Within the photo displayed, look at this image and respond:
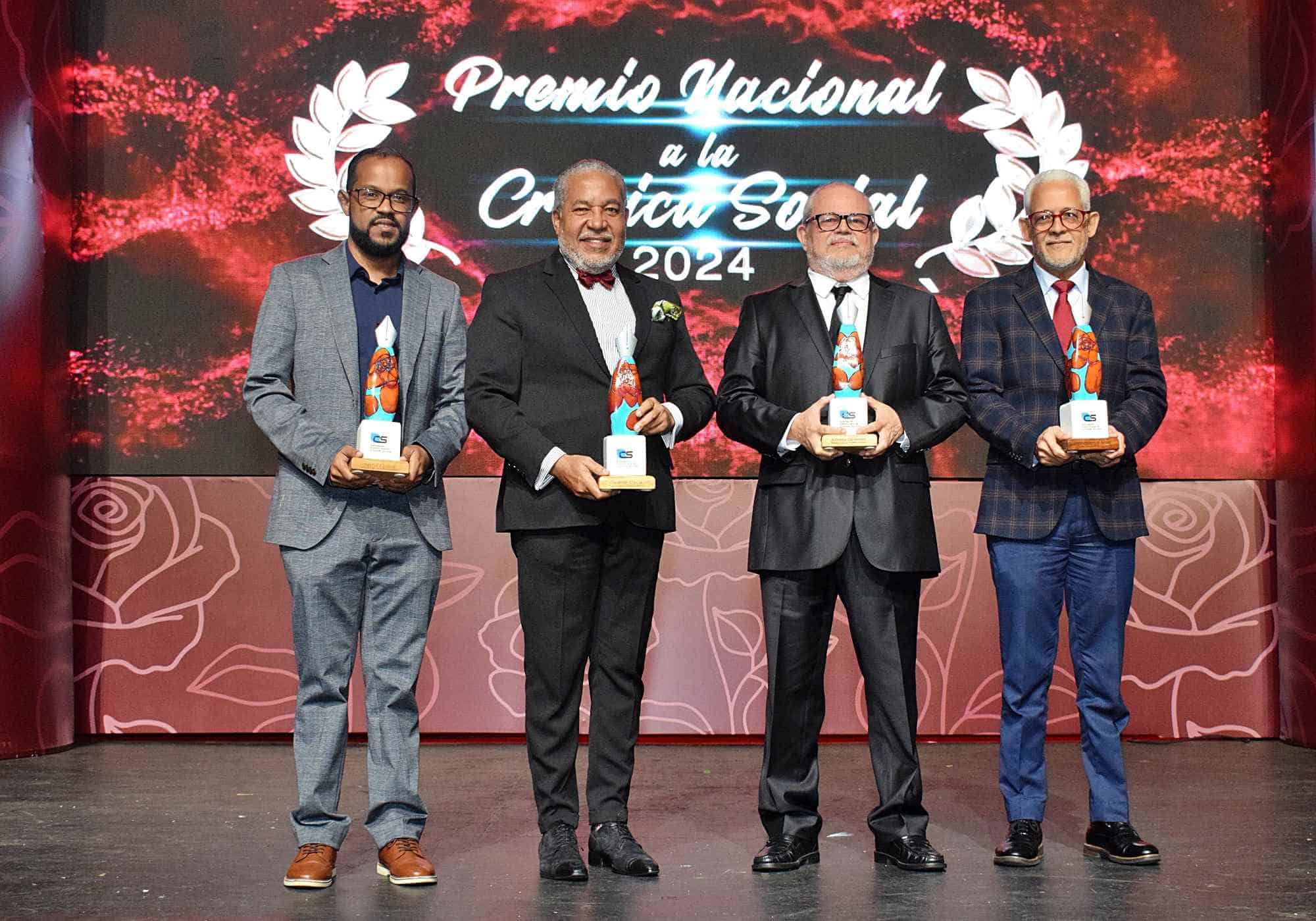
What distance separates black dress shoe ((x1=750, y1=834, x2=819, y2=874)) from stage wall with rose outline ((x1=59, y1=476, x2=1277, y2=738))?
2.26 metres

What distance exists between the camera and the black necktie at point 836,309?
3.53 metres

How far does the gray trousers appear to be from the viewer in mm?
3303

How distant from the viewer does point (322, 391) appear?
3.38m

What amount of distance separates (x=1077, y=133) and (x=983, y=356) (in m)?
2.74

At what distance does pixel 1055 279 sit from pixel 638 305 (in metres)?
1.20

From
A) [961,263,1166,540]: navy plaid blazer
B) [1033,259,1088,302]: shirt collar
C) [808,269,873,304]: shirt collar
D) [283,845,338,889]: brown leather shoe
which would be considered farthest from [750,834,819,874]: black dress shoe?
[1033,259,1088,302]: shirt collar

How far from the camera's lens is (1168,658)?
5.73m

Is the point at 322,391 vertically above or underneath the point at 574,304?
underneath

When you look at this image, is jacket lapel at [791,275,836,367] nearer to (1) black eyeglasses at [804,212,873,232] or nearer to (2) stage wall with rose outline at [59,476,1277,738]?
(1) black eyeglasses at [804,212,873,232]

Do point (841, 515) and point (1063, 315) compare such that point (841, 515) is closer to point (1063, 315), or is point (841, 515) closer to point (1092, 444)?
point (1092, 444)

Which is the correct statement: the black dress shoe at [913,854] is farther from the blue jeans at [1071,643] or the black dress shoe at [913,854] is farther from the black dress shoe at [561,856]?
the black dress shoe at [561,856]

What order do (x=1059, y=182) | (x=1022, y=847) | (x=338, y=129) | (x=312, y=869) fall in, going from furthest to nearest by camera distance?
(x=338, y=129) < (x=1059, y=182) < (x=1022, y=847) < (x=312, y=869)

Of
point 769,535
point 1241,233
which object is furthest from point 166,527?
point 1241,233

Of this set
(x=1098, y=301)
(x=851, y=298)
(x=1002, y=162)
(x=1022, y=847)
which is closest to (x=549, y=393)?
(x=851, y=298)
